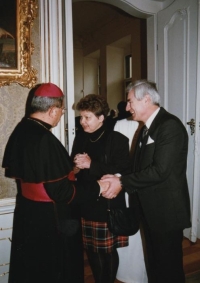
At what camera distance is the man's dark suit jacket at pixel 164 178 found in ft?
5.70

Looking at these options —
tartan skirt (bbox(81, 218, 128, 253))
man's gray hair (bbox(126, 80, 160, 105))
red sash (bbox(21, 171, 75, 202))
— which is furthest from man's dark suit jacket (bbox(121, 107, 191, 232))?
red sash (bbox(21, 171, 75, 202))

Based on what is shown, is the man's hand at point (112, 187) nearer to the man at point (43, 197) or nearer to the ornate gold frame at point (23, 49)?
the man at point (43, 197)

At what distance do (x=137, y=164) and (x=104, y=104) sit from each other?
1.69ft

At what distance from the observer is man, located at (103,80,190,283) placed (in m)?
1.75

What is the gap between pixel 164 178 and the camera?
1767mm

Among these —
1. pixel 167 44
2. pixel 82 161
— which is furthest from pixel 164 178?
pixel 167 44

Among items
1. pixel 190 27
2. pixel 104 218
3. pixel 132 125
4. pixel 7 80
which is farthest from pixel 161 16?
pixel 104 218

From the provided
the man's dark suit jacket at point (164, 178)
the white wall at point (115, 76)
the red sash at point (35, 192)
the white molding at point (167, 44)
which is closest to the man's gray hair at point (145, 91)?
the man's dark suit jacket at point (164, 178)

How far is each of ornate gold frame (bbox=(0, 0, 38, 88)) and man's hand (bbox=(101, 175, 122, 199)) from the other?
104 cm

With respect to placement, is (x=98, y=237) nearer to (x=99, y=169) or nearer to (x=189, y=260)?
(x=99, y=169)

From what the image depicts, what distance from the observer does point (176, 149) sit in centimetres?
174

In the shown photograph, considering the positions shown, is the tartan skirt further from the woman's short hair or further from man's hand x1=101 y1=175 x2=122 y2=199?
the woman's short hair

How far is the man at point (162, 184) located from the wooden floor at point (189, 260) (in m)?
0.77

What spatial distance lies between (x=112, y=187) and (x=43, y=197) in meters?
0.48
